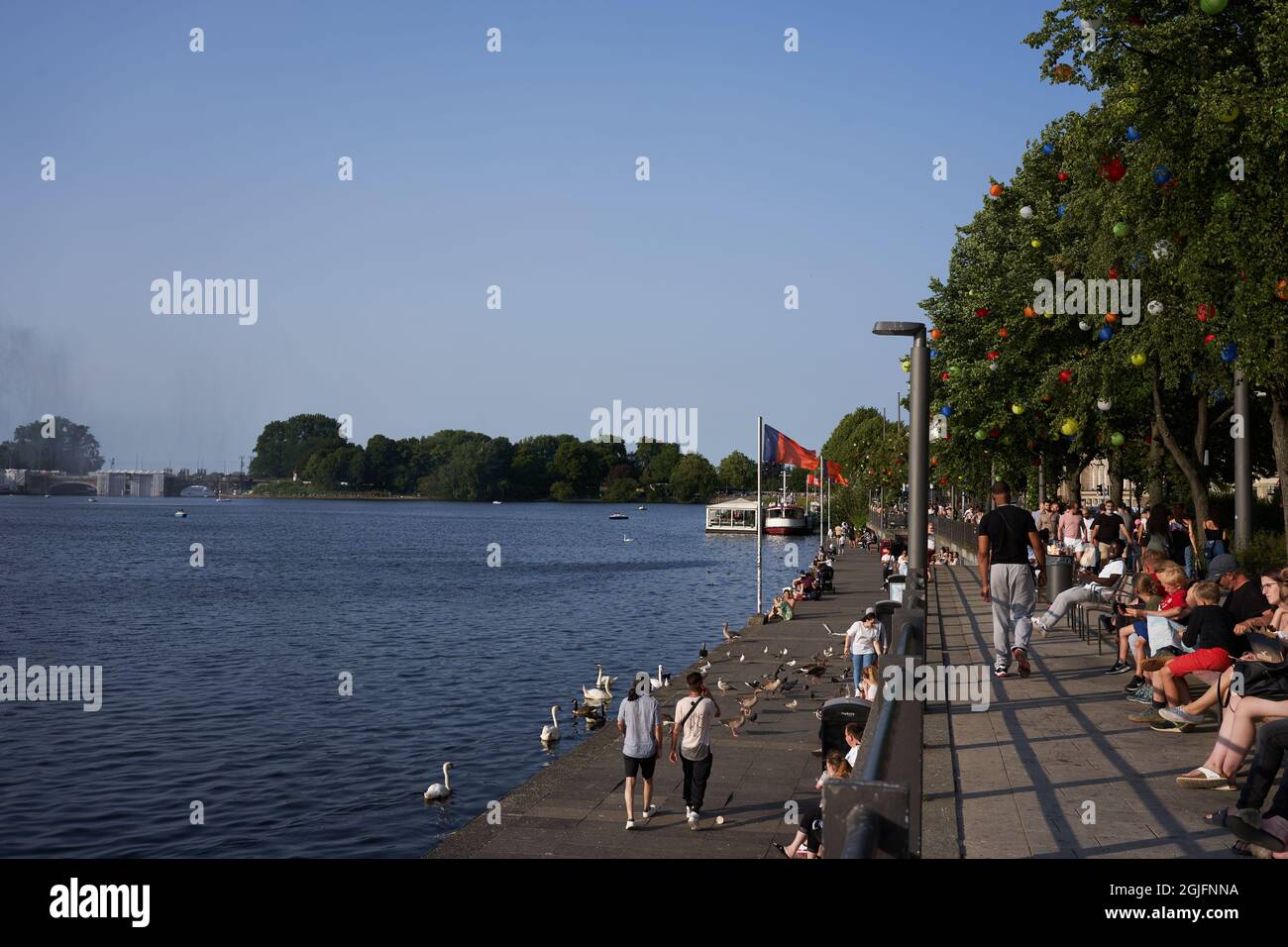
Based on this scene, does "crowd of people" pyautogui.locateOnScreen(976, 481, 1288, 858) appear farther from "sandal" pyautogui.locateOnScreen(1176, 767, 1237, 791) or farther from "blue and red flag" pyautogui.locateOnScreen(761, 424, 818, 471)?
"blue and red flag" pyautogui.locateOnScreen(761, 424, 818, 471)

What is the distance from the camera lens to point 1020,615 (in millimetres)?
14562

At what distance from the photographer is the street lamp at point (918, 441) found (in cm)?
1310

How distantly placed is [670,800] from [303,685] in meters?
22.2

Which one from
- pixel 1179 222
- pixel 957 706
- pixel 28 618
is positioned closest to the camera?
pixel 957 706

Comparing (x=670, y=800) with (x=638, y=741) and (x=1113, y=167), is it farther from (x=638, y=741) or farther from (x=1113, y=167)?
(x=1113, y=167)

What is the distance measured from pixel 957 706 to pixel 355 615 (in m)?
46.0

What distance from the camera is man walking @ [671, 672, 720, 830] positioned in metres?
14.0

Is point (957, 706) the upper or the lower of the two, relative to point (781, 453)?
lower

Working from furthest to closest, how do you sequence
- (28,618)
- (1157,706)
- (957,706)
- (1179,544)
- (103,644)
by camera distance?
1. (28,618)
2. (103,644)
3. (1179,544)
4. (957,706)
5. (1157,706)

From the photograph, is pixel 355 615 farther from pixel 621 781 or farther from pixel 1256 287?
pixel 1256 287

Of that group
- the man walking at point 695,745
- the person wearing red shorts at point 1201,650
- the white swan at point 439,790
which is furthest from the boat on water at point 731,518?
the person wearing red shorts at point 1201,650

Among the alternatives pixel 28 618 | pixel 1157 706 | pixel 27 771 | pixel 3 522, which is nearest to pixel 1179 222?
pixel 1157 706

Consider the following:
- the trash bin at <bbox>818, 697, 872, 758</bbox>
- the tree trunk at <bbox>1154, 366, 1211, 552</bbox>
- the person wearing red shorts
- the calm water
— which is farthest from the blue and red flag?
the person wearing red shorts

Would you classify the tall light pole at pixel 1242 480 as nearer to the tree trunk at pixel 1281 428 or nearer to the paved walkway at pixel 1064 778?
the tree trunk at pixel 1281 428
